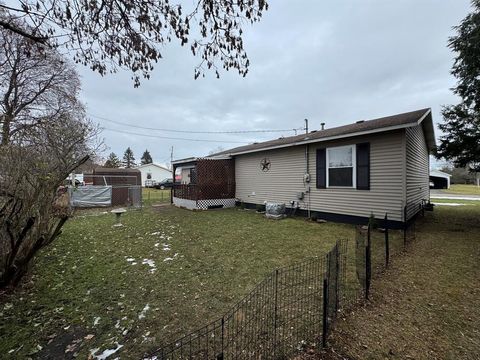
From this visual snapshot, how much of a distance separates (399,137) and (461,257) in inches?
137

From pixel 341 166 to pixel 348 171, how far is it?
0.31 metres

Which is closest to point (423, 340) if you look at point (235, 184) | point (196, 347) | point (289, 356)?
point (289, 356)

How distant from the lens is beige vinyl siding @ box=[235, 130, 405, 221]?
6672mm

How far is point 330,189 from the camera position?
8.21 meters

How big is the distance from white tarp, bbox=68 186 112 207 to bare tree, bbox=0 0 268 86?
12290 mm

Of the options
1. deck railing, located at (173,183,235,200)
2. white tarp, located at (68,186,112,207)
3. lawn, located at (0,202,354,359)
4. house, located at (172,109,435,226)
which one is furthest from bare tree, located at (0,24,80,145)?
lawn, located at (0,202,354,359)

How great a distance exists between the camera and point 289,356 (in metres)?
2.00

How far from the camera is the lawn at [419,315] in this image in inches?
81.6

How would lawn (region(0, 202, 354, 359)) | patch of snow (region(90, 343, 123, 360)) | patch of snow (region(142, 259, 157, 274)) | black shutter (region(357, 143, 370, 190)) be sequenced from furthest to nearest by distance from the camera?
1. black shutter (region(357, 143, 370, 190))
2. patch of snow (region(142, 259, 157, 274))
3. lawn (region(0, 202, 354, 359))
4. patch of snow (region(90, 343, 123, 360))

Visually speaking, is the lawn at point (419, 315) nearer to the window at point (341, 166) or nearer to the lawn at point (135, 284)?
the lawn at point (135, 284)

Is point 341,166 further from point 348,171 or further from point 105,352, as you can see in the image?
point 105,352

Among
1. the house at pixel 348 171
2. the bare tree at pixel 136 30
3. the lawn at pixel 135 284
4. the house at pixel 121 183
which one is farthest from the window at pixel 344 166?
the house at pixel 121 183

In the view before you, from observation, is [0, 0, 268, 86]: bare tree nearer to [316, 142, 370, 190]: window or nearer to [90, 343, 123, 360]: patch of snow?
[90, 343, 123, 360]: patch of snow

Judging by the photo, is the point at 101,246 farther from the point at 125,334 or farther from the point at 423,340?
the point at 423,340
